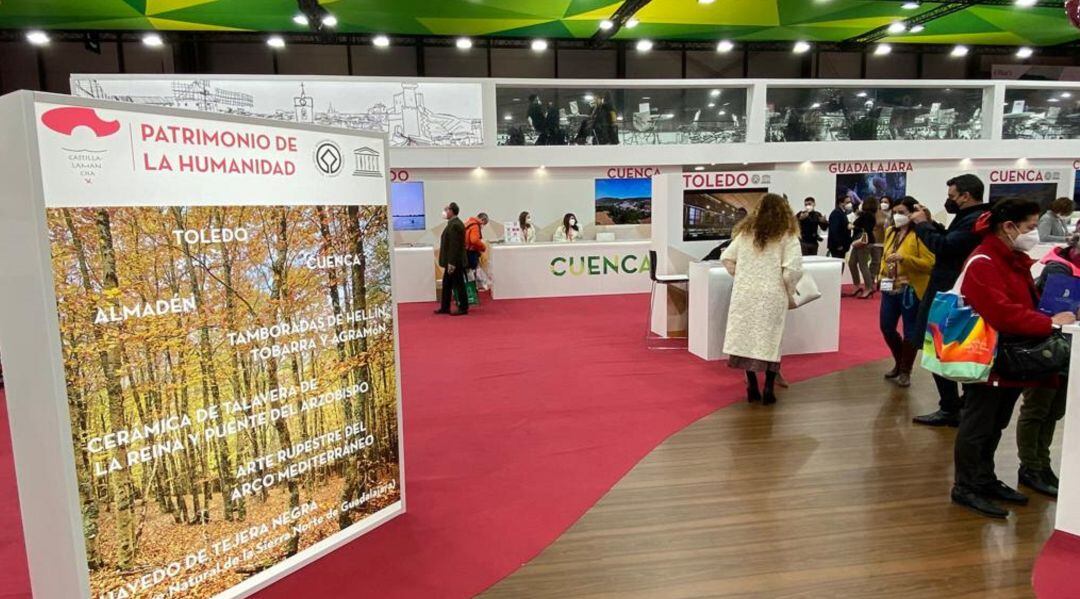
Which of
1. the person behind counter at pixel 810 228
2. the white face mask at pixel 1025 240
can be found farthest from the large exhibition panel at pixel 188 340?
the person behind counter at pixel 810 228

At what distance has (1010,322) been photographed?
265 centimetres

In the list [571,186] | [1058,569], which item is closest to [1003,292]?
[1058,569]

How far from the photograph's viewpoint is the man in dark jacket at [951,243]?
3629 millimetres

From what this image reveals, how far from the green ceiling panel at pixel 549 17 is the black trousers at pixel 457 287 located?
Result: 189 inches

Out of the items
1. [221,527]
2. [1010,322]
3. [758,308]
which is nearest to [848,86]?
[758,308]

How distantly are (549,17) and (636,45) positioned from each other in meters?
3.14

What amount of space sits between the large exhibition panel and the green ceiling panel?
9114mm

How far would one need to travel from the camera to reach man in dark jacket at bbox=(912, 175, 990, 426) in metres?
3.63

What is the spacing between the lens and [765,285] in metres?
4.37

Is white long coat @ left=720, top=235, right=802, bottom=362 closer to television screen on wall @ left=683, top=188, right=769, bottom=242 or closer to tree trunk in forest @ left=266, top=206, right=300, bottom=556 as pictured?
television screen on wall @ left=683, top=188, right=769, bottom=242

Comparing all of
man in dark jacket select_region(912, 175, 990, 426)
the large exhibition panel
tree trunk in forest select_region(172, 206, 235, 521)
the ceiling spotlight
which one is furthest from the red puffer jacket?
the ceiling spotlight

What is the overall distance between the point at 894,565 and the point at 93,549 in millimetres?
2786

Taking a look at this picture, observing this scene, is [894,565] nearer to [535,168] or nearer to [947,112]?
[535,168]

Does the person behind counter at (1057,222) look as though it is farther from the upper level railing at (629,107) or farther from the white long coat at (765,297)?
the upper level railing at (629,107)
